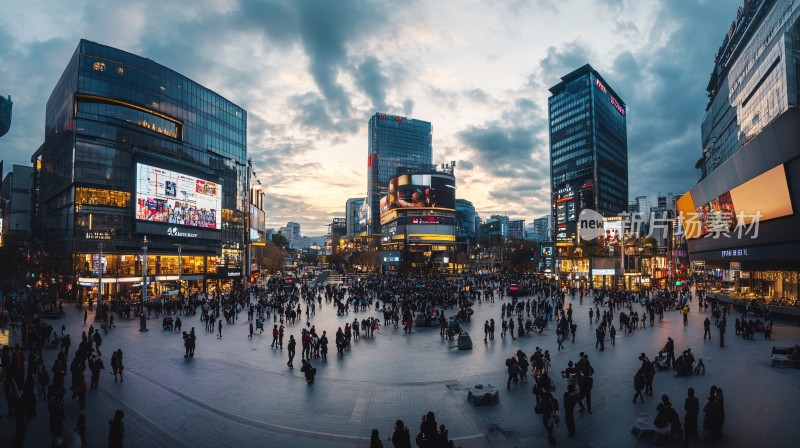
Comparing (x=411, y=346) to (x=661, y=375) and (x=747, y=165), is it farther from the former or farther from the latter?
(x=747, y=165)

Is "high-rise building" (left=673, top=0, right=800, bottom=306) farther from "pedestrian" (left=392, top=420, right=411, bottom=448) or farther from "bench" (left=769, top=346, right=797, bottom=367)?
"pedestrian" (left=392, top=420, right=411, bottom=448)

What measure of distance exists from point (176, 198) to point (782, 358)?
206 feet

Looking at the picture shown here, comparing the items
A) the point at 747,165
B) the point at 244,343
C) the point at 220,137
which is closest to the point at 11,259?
the point at 220,137

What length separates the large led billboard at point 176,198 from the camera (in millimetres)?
53312

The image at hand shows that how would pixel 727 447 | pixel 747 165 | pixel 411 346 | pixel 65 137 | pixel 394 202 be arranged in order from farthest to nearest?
pixel 394 202
pixel 65 137
pixel 747 165
pixel 411 346
pixel 727 447

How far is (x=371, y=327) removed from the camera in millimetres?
26000

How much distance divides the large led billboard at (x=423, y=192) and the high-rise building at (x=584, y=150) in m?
42.0

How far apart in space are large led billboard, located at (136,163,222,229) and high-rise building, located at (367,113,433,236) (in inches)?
4703

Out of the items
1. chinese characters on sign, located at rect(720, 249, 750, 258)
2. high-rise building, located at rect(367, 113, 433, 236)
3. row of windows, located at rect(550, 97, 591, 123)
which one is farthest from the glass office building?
row of windows, located at rect(550, 97, 591, 123)

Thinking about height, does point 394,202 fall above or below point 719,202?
above

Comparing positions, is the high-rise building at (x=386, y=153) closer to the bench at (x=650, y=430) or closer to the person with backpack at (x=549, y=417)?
the person with backpack at (x=549, y=417)

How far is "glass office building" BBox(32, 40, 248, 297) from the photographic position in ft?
168

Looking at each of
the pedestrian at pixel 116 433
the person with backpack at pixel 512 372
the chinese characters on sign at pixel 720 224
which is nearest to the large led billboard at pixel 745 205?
the chinese characters on sign at pixel 720 224

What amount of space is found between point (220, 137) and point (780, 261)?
244 feet
